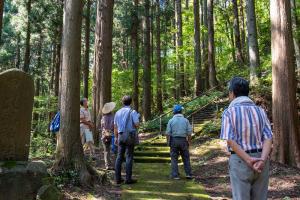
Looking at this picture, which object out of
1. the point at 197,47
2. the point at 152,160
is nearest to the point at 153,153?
the point at 152,160

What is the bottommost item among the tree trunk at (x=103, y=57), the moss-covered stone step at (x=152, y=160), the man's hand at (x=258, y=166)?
the moss-covered stone step at (x=152, y=160)

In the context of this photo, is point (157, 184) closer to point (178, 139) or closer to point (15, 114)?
point (178, 139)

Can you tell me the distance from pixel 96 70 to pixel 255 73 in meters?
7.72

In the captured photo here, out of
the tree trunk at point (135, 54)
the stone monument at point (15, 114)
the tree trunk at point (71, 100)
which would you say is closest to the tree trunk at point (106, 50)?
the tree trunk at point (71, 100)

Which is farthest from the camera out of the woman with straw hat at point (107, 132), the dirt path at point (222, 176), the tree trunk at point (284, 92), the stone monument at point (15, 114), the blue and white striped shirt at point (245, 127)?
the tree trunk at point (284, 92)

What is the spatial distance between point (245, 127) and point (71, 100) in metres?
4.67

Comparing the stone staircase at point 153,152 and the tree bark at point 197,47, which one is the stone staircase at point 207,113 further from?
the tree bark at point 197,47

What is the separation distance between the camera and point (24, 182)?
18.7ft

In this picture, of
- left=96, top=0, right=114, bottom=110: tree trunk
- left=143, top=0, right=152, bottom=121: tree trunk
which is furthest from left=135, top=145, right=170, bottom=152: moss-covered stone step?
left=143, top=0, right=152, bottom=121: tree trunk

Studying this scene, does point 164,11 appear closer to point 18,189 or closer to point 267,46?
point 267,46

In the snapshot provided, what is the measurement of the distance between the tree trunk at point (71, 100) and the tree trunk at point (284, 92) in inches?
216

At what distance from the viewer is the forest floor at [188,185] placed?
25.2ft

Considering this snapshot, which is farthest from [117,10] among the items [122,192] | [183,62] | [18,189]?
[18,189]

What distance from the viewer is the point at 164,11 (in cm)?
3041
